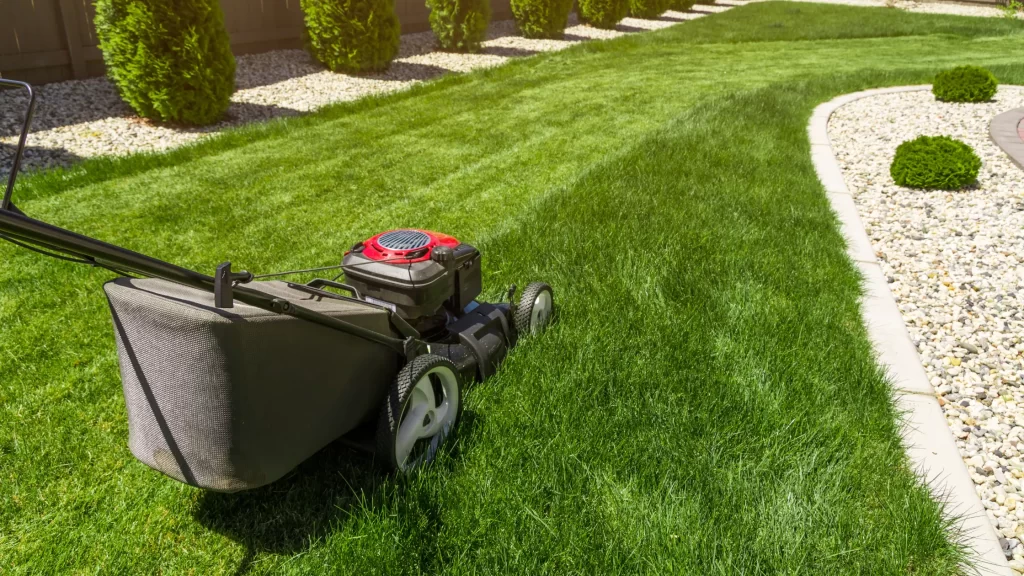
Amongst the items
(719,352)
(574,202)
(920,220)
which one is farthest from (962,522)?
(920,220)

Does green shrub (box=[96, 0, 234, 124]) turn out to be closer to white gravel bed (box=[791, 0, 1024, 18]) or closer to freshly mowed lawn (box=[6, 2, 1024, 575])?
freshly mowed lawn (box=[6, 2, 1024, 575])

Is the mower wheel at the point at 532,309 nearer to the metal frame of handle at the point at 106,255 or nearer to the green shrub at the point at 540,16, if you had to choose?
the metal frame of handle at the point at 106,255

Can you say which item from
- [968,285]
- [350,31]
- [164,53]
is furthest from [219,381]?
[350,31]

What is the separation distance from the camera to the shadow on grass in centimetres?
238

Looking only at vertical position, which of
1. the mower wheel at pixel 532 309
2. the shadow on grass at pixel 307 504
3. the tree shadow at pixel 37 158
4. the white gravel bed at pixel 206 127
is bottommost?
Result: the shadow on grass at pixel 307 504

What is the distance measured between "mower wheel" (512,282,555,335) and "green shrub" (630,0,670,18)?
871 inches

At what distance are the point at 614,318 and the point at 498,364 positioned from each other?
82 centimetres

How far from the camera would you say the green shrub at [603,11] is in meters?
19.8

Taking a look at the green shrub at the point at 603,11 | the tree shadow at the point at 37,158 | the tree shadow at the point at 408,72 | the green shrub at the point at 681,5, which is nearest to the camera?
the tree shadow at the point at 37,158

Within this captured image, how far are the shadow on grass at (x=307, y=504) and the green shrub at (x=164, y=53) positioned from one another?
263 inches

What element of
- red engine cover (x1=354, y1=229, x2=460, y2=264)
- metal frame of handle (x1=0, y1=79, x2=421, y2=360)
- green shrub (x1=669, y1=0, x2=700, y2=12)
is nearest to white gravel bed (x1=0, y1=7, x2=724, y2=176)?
red engine cover (x1=354, y1=229, x2=460, y2=264)

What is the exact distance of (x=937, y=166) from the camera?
6348mm

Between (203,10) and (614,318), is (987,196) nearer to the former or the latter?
(614,318)

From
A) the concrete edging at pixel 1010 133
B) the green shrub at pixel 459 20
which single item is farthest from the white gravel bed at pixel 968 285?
the green shrub at pixel 459 20
